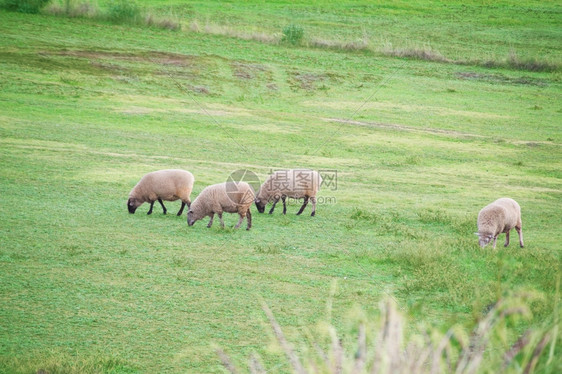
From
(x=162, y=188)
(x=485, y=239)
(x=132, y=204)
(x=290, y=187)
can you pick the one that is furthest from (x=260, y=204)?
(x=485, y=239)

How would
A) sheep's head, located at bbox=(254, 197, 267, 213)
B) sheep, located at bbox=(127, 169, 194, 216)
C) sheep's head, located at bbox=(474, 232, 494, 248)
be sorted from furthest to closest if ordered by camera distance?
1. sheep's head, located at bbox=(254, 197, 267, 213)
2. sheep, located at bbox=(127, 169, 194, 216)
3. sheep's head, located at bbox=(474, 232, 494, 248)

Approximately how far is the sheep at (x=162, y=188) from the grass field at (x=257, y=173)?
43 centimetres

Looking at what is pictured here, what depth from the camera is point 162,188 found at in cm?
1371

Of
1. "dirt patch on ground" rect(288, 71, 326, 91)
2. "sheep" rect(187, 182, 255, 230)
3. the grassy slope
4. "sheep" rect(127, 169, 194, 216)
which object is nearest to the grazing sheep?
"sheep" rect(187, 182, 255, 230)

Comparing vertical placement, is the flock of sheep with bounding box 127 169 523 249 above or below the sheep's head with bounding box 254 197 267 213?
above

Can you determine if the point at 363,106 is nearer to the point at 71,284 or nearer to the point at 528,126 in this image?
the point at 528,126

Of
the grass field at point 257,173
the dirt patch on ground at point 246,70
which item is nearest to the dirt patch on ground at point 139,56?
the grass field at point 257,173

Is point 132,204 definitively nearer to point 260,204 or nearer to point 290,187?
point 260,204

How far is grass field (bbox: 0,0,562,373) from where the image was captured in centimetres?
832

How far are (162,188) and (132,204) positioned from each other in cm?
76

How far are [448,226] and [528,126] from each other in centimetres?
1702

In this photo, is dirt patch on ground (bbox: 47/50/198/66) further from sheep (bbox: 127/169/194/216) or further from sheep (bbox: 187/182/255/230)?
sheep (bbox: 187/182/255/230)

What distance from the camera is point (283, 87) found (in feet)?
109

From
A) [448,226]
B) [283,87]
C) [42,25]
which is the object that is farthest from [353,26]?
[448,226]
